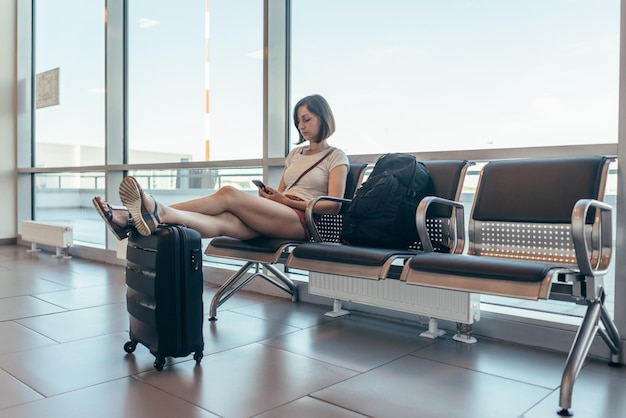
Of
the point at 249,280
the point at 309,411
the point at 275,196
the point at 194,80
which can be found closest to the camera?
the point at 309,411

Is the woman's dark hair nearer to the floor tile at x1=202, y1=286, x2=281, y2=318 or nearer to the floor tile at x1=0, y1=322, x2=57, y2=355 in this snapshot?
the floor tile at x1=202, y1=286, x2=281, y2=318

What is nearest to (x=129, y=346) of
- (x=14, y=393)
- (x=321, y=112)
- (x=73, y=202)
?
(x=14, y=393)

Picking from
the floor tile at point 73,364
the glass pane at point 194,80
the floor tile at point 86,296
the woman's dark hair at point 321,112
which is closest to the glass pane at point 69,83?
the glass pane at point 194,80

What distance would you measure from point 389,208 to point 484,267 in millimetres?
678

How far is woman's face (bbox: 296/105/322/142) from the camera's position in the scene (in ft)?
9.65

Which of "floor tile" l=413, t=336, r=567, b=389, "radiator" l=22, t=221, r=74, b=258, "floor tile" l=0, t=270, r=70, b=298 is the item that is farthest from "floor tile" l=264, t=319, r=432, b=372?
"radiator" l=22, t=221, r=74, b=258

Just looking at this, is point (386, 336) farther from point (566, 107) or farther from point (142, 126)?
point (142, 126)

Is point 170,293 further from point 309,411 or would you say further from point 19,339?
point 19,339

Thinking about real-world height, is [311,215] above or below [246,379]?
above

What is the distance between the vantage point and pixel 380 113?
3250 mm

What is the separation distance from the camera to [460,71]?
9.57 feet

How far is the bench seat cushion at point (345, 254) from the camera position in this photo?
204 centimetres

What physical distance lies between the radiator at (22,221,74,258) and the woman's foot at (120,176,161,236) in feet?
11.7

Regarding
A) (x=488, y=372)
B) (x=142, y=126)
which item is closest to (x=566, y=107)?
(x=488, y=372)
